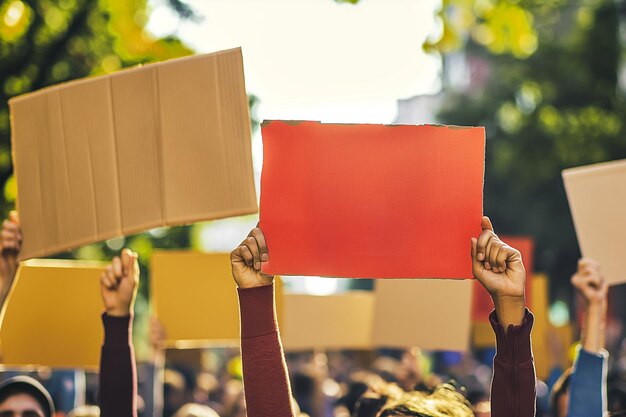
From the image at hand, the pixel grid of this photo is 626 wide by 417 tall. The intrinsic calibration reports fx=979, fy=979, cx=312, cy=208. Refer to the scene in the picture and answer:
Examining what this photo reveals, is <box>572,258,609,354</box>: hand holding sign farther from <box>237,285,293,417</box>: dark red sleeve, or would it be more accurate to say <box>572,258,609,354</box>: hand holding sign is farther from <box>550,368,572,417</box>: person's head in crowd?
<box>237,285,293,417</box>: dark red sleeve

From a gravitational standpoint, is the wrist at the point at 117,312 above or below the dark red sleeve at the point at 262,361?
above

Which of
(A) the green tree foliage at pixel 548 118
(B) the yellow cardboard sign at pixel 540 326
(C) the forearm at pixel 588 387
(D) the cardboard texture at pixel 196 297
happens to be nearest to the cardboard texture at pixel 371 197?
(C) the forearm at pixel 588 387

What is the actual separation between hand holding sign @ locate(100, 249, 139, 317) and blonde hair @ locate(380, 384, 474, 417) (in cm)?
85

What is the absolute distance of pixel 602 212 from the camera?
3588 mm

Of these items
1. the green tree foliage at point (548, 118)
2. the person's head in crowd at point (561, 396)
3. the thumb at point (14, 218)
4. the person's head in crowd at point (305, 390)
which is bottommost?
the person's head in crowd at point (305, 390)

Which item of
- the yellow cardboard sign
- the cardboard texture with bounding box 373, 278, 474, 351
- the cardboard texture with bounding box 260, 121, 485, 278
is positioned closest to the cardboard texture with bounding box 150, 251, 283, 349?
the cardboard texture with bounding box 373, 278, 474, 351

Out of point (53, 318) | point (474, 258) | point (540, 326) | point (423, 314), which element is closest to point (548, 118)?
point (540, 326)

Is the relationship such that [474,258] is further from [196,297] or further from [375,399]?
[196,297]

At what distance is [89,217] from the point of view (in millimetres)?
3303

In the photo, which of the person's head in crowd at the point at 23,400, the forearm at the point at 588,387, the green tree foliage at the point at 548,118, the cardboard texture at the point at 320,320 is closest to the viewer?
the forearm at the point at 588,387

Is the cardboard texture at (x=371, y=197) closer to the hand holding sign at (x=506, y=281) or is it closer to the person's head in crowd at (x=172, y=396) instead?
the hand holding sign at (x=506, y=281)

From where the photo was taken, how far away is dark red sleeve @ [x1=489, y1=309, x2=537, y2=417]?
7.91 ft

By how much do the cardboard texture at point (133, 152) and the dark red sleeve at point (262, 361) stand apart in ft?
1.69

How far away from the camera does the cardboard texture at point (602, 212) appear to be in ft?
11.6
